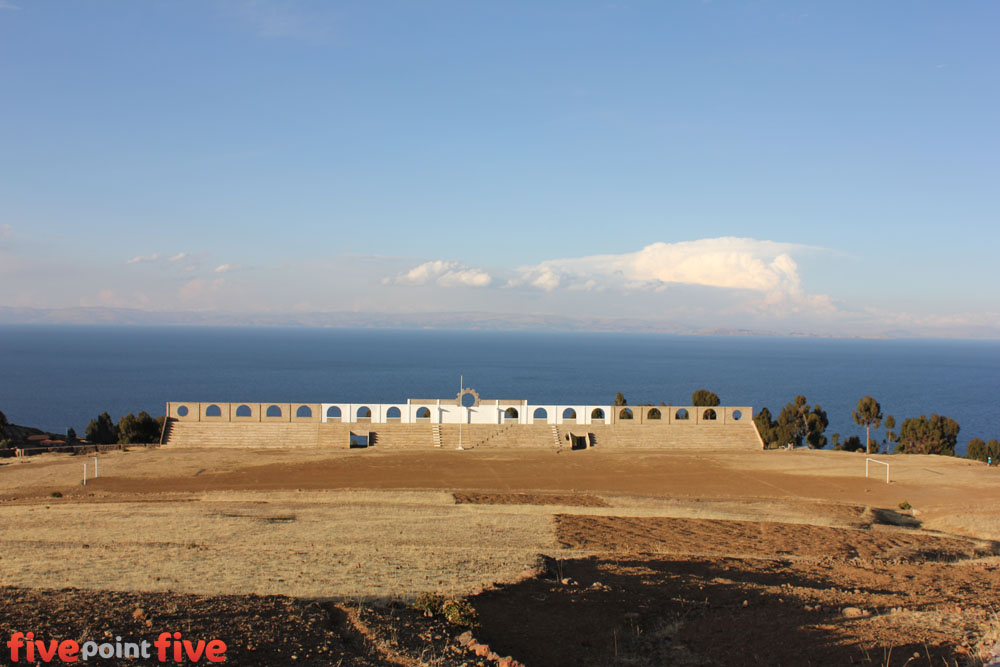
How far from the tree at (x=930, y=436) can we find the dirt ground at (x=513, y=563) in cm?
2045

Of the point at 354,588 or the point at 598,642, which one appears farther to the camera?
the point at 354,588

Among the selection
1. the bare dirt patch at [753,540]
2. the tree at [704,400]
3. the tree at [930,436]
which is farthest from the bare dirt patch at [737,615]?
the tree at [704,400]

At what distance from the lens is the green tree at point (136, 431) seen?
166 ft

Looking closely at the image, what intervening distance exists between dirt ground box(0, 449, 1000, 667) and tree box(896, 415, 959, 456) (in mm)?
20449

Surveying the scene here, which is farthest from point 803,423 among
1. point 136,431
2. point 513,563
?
point 136,431

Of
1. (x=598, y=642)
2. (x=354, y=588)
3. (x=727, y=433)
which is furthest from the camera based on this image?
(x=727, y=433)

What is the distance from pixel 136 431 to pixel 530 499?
3566cm

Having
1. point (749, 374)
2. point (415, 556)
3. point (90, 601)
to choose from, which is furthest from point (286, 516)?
point (749, 374)

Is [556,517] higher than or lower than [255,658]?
lower

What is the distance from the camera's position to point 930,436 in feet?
179

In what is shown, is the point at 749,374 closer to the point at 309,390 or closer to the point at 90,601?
the point at 309,390

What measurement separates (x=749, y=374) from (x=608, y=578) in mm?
178040

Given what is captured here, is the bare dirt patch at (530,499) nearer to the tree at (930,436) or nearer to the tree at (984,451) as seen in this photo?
the tree at (984,451)

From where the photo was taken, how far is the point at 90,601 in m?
11.1
